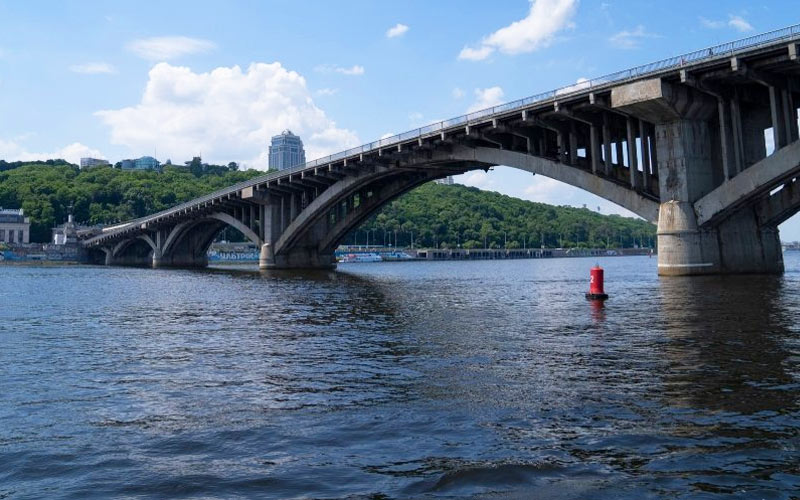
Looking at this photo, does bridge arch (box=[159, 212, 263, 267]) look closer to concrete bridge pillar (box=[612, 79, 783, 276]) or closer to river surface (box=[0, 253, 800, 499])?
concrete bridge pillar (box=[612, 79, 783, 276])

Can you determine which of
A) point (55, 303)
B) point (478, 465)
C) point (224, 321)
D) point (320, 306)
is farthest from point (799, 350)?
point (55, 303)

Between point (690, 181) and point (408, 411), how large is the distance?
42538mm

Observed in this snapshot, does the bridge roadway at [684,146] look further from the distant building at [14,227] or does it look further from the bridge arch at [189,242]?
the distant building at [14,227]

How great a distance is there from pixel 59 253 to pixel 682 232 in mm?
142564

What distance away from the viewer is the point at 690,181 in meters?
46.5

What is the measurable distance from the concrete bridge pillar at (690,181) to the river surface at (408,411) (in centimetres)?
2629

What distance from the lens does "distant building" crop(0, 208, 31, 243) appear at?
16812cm

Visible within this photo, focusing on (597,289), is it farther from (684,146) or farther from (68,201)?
(68,201)

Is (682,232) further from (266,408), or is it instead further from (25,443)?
(25,443)

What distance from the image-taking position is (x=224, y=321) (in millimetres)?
24578

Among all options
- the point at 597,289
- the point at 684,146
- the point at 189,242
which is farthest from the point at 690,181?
the point at 189,242

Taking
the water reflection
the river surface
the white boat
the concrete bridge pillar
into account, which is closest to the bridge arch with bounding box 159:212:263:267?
the white boat

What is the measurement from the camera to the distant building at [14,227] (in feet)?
552

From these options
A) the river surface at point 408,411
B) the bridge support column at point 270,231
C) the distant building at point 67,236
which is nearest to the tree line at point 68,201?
the distant building at point 67,236
